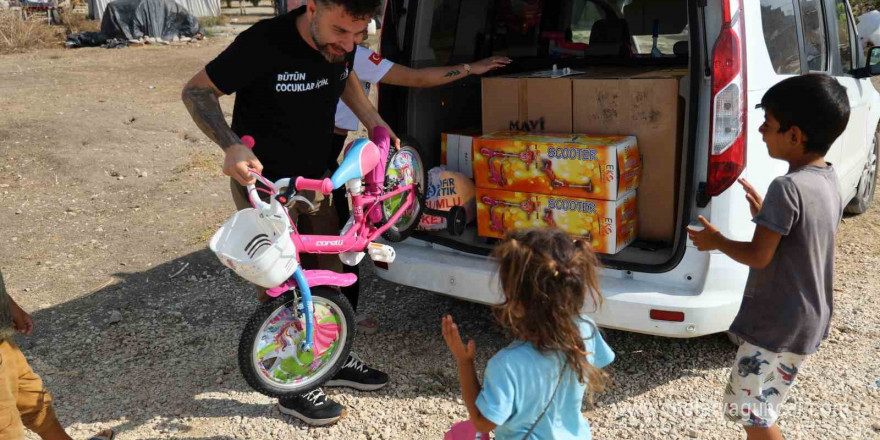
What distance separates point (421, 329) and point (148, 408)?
1.42 meters

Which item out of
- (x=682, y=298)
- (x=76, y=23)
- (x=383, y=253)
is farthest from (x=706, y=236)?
(x=76, y=23)

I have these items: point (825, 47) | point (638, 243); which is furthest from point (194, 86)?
point (825, 47)

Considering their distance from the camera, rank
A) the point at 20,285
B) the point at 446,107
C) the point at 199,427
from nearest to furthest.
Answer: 1. the point at 199,427
2. the point at 446,107
3. the point at 20,285

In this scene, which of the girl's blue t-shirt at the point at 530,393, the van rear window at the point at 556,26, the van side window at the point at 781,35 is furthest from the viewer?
the van rear window at the point at 556,26

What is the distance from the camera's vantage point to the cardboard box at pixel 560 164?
10.8 ft

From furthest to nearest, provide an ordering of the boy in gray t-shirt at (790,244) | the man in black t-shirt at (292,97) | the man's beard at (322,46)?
the man's beard at (322,46), the man in black t-shirt at (292,97), the boy in gray t-shirt at (790,244)

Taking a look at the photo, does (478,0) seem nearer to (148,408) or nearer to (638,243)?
(638,243)

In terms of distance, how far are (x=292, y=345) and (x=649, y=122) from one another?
6.10 feet

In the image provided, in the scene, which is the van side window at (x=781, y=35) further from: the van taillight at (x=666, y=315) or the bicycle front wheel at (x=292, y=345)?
the bicycle front wheel at (x=292, y=345)

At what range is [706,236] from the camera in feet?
8.07

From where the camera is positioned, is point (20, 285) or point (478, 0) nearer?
point (478, 0)

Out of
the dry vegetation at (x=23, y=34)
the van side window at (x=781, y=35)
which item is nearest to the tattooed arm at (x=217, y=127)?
the van side window at (x=781, y=35)

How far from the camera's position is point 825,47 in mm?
4086

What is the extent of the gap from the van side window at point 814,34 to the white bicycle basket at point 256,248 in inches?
104
